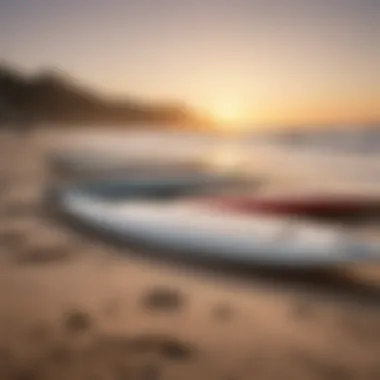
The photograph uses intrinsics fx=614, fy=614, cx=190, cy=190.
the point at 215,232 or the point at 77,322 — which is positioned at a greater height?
the point at 215,232

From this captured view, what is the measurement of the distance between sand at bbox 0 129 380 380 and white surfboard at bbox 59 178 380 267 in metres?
0.02

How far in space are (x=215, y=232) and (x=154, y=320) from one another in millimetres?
135

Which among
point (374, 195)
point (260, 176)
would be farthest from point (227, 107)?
point (374, 195)

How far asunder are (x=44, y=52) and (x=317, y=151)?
1.26ft

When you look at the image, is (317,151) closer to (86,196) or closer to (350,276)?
(350,276)

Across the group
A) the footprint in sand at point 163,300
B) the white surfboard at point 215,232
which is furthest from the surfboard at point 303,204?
the footprint in sand at point 163,300

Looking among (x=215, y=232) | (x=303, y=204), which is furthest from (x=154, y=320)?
(x=303, y=204)

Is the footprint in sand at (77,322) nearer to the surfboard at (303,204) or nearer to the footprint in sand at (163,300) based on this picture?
the footprint in sand at (163,300)

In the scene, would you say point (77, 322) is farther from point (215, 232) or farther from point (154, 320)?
point (215, 232)

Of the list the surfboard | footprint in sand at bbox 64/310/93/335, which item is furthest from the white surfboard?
footprint in sand at bbox 64/310/93/335

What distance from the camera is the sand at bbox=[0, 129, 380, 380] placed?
2.13 feet

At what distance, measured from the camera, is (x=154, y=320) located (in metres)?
0.70

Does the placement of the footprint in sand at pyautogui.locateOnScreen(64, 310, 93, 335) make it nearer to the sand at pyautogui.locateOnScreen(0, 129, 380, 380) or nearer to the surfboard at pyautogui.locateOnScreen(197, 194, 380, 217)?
the sand at pyautogui.locateOnScreen(0, 129, 380, 380)

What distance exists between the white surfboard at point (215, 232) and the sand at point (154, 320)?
0.02m
